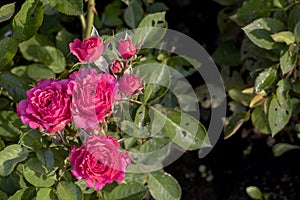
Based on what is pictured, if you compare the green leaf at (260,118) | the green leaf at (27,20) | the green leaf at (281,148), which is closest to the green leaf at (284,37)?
the green leaf at (260,118)

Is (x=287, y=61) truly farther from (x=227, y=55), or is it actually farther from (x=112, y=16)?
(x=112, y=16)

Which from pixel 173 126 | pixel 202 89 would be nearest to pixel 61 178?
pixel 173 126

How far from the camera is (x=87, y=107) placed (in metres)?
1.17

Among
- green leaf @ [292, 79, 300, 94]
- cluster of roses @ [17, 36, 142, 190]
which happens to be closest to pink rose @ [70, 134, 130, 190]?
cluster of roses @ [17, 36, 142, 190]

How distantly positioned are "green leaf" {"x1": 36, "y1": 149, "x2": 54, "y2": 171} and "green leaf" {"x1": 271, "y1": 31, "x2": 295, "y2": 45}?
27.5 inches

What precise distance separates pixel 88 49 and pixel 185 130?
A: 1.19 ft

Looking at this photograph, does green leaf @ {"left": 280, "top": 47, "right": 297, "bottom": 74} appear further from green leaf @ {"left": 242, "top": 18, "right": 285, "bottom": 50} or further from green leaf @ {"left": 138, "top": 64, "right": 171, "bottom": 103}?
green leaf @ {"left": 138, "top": 64, "right": 171, "bottom": 103}

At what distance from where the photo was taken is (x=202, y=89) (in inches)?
83.0

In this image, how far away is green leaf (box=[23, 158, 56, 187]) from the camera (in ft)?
4.56

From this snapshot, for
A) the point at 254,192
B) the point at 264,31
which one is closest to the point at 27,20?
the point at 264,31

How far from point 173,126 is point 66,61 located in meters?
0.50

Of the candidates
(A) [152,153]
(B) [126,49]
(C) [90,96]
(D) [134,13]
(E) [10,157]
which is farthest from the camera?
(D) [134,13]

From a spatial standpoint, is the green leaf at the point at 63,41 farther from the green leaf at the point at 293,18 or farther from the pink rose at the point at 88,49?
the green leaf at the point at 293,18

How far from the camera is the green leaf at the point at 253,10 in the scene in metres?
1.77
